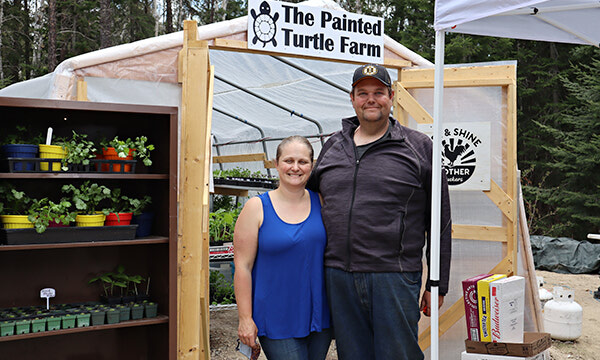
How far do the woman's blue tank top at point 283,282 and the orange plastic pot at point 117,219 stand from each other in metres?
1.43

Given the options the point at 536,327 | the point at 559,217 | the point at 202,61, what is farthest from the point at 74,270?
the point at 559,217

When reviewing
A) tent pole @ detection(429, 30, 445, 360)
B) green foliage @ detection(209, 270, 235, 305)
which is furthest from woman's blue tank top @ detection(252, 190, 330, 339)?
green foliage @ detection(209, 270, 235, 305)

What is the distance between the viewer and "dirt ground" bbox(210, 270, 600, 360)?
5.43m

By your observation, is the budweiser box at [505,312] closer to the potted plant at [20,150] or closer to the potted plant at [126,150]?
the potted plant at [126,150]

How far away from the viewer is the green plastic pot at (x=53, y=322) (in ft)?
11.3

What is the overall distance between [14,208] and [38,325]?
2.40 ft

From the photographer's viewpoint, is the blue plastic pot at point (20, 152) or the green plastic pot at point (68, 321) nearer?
the blue plastic pot at point (20, 152)

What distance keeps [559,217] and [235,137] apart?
8.47 m

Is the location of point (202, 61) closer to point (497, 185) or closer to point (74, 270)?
point (74, 270)

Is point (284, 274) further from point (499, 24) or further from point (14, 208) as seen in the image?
point (499, 24)

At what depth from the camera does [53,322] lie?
11.3 ft

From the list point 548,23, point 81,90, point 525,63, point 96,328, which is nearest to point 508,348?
point 548,23

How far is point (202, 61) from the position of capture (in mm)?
4328

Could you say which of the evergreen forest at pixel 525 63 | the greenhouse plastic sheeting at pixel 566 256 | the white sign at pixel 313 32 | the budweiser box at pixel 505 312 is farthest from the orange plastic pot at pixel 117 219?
the evergreen forest at pixel 525 63
